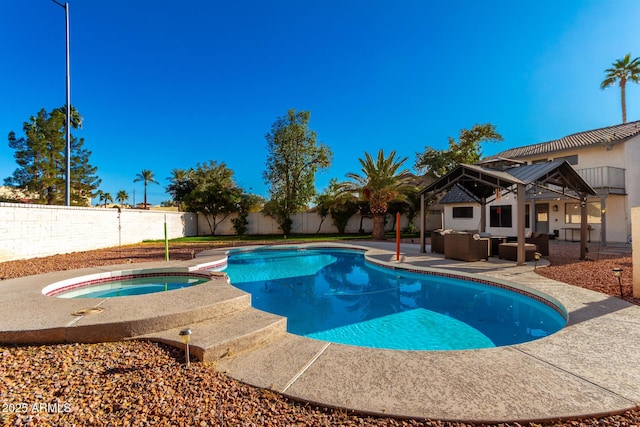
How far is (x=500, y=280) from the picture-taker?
23.4 ft

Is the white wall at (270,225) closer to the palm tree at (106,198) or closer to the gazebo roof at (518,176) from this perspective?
the gazebo roof at (518,176)

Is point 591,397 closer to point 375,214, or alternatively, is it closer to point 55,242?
point 55,242

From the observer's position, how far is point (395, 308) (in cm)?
656

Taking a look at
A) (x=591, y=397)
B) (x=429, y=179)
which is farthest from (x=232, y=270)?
(x=429, y=179)

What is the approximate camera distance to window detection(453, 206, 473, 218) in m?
21.2

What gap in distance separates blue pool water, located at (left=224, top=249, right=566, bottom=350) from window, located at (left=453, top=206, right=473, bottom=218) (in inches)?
559

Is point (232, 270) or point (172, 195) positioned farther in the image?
point (172, 195)

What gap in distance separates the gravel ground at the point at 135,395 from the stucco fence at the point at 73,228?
31.2ft

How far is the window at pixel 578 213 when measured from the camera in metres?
16.0

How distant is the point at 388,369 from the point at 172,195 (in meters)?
35.3

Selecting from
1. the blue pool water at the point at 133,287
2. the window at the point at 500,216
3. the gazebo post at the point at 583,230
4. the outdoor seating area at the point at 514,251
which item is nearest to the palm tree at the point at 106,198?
the blue pool water at the point at 133,287

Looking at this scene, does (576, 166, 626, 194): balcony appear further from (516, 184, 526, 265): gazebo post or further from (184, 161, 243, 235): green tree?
(184, 161, 243, 235): green tree

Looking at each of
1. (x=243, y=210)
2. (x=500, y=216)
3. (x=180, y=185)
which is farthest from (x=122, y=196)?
(x=500, y=216)

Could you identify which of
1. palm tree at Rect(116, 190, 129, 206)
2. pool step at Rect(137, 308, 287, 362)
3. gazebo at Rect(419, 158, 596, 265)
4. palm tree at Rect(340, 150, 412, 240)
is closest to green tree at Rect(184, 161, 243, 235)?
palm tree at Rect(340, 150, 412, 240)
